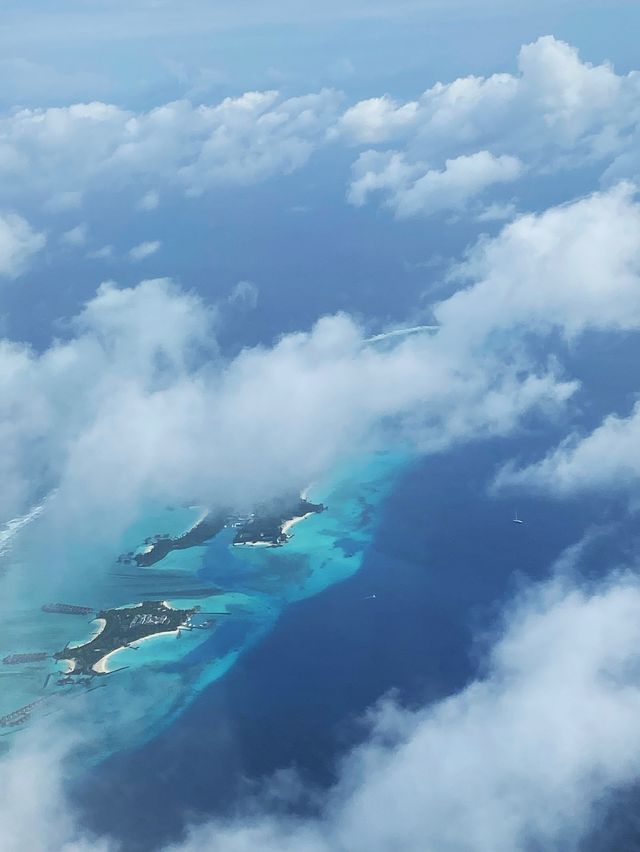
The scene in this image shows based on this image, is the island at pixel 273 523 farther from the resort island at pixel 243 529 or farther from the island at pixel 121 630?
the island at pixel 121 630

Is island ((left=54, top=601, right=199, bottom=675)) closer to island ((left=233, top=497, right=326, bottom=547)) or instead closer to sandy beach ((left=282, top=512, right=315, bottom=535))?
island ((left=233, top=497, right=326, bottom=547))

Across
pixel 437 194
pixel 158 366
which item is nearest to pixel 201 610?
pixel 158 366

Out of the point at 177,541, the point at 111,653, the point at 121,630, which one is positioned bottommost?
the point at 111,653

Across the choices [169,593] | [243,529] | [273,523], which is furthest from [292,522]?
[169,593]

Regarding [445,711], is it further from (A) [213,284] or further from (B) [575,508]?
(A) [213,284]

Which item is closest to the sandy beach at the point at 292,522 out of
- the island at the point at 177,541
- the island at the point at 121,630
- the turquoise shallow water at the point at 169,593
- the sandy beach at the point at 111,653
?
the turquoise shallow water at the point at 169,593

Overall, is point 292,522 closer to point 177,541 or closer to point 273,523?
point 273,523

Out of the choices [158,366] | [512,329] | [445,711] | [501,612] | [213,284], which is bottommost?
[445,711]

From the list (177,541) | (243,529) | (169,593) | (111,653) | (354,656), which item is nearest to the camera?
(354,656)

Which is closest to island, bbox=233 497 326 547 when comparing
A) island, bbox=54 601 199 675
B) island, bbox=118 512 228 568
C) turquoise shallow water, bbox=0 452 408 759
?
turquoise shallow water, bbox=0 452 408 759
